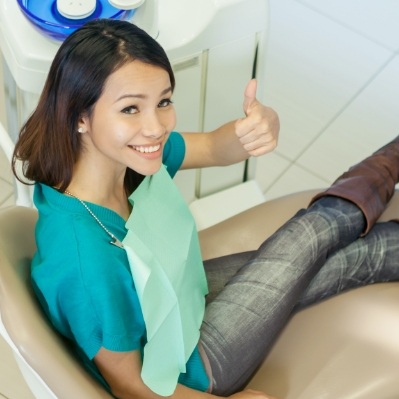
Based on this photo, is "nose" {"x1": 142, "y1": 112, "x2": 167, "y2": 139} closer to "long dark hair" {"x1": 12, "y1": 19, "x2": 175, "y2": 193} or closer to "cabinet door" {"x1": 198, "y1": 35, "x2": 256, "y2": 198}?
"long dark hair" {"x1": 12, "y1": 19, "x2": 175, "y2": 193}

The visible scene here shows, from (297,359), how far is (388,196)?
368mm

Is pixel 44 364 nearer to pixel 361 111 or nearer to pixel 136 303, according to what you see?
pixel 136 303

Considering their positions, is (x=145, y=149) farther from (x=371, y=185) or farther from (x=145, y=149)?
(x=371, y=185)

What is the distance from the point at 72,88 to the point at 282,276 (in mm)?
479

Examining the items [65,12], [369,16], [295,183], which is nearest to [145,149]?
[65,12]

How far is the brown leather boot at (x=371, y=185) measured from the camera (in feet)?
5.54

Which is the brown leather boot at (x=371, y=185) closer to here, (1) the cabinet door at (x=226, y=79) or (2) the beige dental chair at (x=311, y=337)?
(2) the beige dental chair at (x=311, y=337)

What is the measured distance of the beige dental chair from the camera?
137 cm

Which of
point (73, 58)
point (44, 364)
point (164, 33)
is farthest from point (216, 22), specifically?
point (44, 364)

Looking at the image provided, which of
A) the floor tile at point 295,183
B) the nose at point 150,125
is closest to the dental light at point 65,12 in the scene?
the nose at point 150,125

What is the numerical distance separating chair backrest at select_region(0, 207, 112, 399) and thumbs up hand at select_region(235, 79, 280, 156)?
1.45ft

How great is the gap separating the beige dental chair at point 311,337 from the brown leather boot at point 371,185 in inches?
2.6

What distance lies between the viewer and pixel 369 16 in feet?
9.48

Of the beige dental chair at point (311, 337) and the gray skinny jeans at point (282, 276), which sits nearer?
the beige dental chair at point (311, 337)
